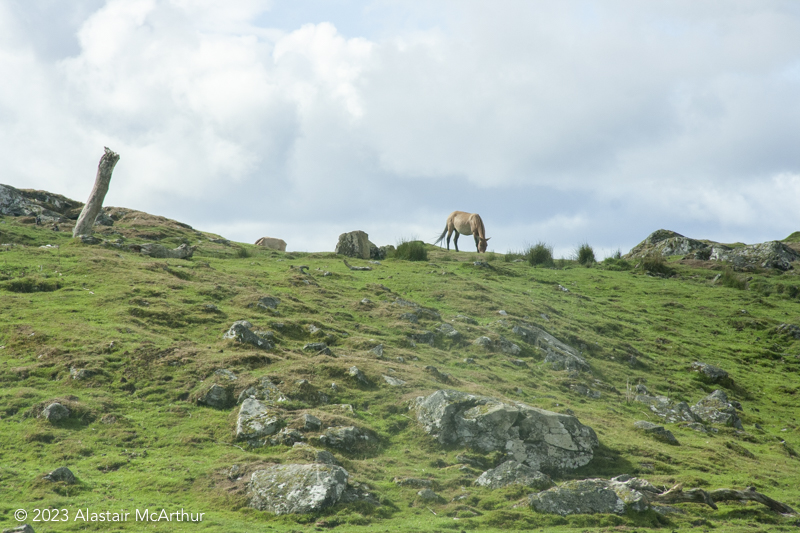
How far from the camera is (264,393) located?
13.3 m

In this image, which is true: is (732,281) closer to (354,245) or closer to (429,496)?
(354,245)

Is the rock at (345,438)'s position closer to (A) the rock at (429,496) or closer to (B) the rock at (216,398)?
(A) the rock at (429,496)

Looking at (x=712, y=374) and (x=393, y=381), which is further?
(x=712, y=374)

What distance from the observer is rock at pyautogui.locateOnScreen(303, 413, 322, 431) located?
12.1 meters

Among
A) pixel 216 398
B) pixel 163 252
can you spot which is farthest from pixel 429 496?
pixel 163 252

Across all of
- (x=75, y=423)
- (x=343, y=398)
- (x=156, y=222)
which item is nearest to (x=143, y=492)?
(x=75, y=423)

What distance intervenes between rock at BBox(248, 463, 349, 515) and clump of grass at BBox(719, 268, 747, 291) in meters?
33.5

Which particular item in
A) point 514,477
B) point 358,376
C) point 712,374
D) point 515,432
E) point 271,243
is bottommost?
point 514,477

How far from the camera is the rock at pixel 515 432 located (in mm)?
12227

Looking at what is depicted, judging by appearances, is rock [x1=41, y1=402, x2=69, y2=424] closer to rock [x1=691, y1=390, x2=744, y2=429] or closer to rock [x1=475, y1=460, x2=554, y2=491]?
rock [x1=475, y1=460, x2=554, y2=491]

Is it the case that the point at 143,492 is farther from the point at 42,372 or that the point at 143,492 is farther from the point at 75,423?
the point at 42,372

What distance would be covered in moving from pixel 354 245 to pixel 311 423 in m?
22.8

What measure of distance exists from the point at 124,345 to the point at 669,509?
13.1 m

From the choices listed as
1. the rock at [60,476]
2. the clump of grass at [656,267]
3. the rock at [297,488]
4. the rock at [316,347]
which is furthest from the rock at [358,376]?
the clump of grass at [656,267]
